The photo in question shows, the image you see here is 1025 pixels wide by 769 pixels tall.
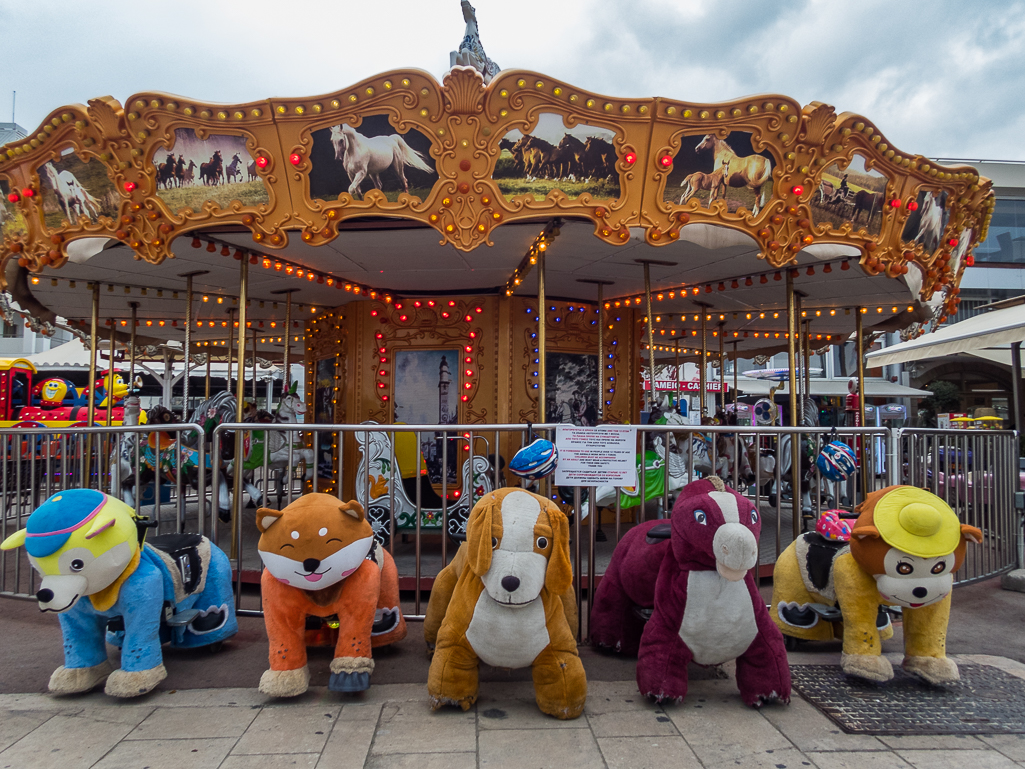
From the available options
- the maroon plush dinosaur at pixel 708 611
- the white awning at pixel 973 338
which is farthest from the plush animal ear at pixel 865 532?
the white awning at pixel 973 338

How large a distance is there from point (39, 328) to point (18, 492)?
6095mm

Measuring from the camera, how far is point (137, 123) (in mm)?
4785

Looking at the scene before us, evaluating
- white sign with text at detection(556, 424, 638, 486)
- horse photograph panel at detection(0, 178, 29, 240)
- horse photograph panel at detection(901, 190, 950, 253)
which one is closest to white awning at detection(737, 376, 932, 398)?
horse photograph panel at detection(901, 190, 950, 253)

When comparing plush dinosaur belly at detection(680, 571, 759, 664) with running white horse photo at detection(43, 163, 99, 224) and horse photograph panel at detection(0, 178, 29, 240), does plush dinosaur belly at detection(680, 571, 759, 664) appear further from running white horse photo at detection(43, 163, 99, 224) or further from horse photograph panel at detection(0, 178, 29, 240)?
horse photograph panel at detection(0, 178, 29, 240)

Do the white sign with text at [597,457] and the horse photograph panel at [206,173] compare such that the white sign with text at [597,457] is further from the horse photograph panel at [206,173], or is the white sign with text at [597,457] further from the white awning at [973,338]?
the white awning at [973,338]

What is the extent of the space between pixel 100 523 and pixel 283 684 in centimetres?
125

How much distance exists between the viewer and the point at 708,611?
3.24m

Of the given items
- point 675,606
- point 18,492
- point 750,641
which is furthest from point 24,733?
point 750,641

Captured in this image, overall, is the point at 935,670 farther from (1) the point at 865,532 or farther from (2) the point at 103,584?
(2) the point at 103,584

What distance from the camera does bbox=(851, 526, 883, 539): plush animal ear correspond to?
3398 mm

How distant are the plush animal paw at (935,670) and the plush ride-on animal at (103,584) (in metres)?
4.14

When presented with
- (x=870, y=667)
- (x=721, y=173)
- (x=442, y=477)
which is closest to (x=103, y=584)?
(x=442, y=477)

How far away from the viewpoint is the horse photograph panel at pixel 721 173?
4828 mm

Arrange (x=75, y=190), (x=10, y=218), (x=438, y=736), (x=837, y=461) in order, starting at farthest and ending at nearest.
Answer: (x=10, y=218)
(x=75, y=190)
(x=837, y=461)
(x=438, y=736)
